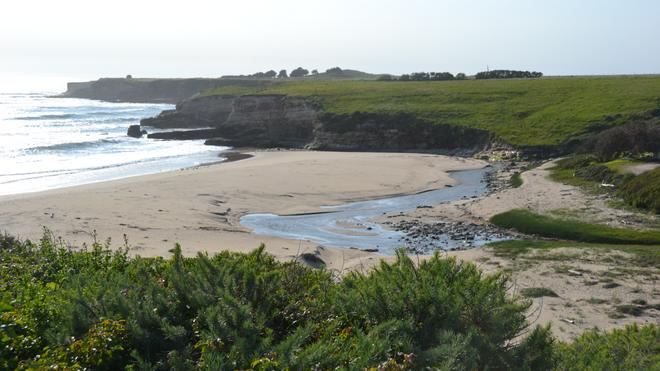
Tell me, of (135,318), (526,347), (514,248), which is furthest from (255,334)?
(514,248)

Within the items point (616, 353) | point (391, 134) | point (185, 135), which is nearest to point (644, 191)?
point (616, 353)

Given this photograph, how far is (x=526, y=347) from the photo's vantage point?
7.09 m

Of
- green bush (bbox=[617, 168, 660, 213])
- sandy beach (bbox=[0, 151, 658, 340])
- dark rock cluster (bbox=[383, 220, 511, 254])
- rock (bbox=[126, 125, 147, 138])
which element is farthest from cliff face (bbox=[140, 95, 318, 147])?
green bush (bbox=[617, 168, 660, 213])

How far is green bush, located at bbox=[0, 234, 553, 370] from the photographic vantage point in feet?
21.2

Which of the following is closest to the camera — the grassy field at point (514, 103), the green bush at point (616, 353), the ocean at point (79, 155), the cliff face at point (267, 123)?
the green bush at point (616, 353)

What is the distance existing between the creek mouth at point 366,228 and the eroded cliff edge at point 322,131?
24953 mm

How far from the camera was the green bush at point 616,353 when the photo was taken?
24.3ft

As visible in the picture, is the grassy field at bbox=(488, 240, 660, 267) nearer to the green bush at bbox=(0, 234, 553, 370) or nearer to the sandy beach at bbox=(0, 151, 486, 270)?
the sandy beach at bbox=(0, 151, 486, 270)

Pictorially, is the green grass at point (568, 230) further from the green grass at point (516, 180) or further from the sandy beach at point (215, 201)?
the green grass at point (516, 180)

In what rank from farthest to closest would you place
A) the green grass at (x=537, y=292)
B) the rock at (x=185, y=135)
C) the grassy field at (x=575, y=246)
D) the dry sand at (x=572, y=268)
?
the rock at (x=185, y=135) → the grassy field at (x=575, y=246) → the green grass at (x=537, y=292) → the dry sand at (x=572, y=268)

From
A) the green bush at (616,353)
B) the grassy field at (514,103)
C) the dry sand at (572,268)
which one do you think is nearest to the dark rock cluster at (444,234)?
the dry sand at (572,268)

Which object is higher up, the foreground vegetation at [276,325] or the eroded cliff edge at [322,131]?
the foreground vegetation at [276,325]

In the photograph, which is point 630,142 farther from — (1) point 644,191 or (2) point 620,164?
(1) point 644,191

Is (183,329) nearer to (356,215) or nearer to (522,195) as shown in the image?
(356,215)
